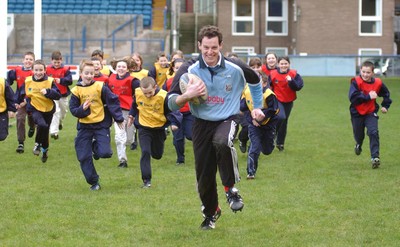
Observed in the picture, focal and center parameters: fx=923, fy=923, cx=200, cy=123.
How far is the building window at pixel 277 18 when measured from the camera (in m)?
51.5

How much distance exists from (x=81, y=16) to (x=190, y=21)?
7711 mm

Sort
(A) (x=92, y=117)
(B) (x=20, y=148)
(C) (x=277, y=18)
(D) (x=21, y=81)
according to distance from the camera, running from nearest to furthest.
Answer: (A) (x=92, y=117), (B) (x=20, y=148), (D) (x=21, y=81), (C) (x=277, y=18)

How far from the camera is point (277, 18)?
169 ft

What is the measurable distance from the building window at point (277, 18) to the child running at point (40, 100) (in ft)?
121

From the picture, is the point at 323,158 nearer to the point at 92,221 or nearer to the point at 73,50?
the point at 92,221

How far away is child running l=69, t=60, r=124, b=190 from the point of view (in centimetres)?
1193

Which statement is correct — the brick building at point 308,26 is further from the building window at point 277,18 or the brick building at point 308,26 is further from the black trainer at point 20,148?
the black trainer at point 20,148

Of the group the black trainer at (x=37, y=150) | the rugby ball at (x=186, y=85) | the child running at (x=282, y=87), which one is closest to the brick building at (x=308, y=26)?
the child running at (x=282, y=87)

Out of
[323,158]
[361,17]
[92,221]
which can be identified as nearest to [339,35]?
[361,17]

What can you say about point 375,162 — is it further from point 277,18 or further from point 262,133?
point 277,18

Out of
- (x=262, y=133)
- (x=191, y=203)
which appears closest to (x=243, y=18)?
(x=262, y=133)

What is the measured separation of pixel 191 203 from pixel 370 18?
41.1 metres

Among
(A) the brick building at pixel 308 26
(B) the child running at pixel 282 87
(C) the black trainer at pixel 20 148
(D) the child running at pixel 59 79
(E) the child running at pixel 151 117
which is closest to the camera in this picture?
(E) the child running at pixel 151 117

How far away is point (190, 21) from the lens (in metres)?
51.9
